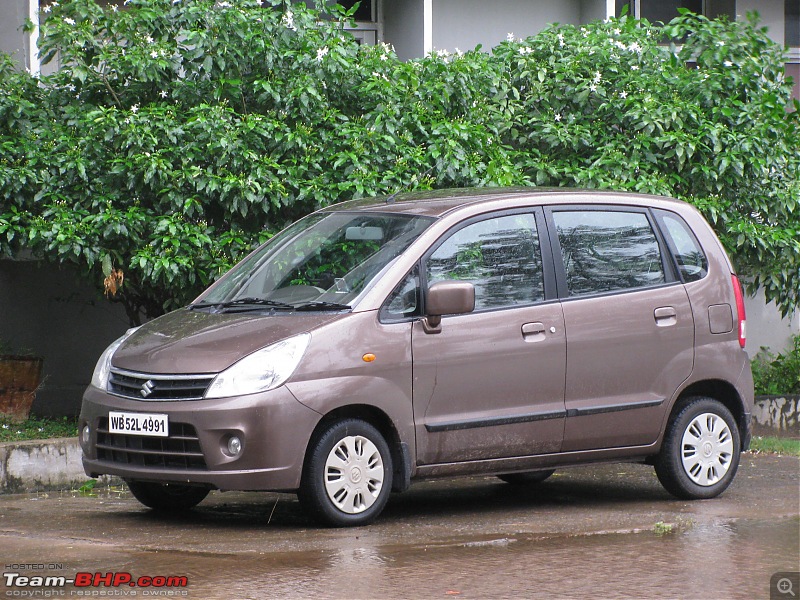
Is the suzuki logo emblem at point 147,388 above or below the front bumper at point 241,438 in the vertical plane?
above

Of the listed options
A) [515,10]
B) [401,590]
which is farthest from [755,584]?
[515,10]

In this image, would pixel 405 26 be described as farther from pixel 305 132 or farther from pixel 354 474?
pixel 354 474

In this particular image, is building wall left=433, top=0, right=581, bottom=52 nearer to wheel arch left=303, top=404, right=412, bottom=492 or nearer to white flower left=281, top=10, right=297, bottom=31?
white flower left=281, top=10, right=297, bottom=31

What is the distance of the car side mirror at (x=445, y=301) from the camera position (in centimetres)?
738

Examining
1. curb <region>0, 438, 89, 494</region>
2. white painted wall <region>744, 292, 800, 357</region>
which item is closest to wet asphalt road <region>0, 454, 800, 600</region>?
curb <region>0, 438, 89, 494</region>

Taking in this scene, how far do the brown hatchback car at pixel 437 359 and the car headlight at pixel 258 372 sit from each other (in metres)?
0.01

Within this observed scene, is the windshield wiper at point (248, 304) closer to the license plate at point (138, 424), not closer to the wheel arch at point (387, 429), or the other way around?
the wheel arch at point (387, 429)

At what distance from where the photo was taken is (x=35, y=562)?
616 centimetres

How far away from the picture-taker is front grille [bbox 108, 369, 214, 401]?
23.1ft

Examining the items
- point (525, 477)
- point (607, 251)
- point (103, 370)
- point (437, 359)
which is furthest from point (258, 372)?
point (525, 477)

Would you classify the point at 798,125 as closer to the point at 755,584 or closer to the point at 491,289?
the point at 491,289

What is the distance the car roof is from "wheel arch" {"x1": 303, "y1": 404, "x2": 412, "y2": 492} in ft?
4.19

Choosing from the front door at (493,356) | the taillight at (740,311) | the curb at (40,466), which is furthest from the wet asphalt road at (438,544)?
the taillight at (740,311)

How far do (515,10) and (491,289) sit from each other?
8171 millimetres
